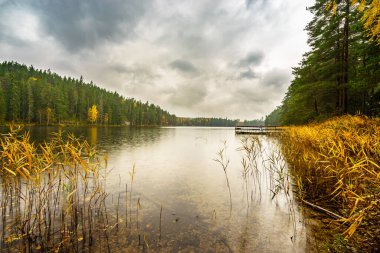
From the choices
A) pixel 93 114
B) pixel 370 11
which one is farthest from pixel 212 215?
pixel 93 114

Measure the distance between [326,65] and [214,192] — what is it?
806 inches

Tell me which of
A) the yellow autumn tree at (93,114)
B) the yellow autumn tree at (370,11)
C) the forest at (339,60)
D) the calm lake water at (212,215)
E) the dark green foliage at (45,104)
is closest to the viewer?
the calm lake water at (212,215)

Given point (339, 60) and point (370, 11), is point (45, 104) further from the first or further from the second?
point (370, 11)

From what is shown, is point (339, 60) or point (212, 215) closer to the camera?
point (212, 215)

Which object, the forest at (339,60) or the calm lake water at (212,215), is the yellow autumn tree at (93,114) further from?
the calm lake water at (212,215)

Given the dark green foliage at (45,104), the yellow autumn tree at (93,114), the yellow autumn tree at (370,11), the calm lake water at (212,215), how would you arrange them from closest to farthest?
the calm lake water at (212,215), the yellow autumn tree at (370,11), the dark green foliage at (45,104), the yellow autumn tree at (93,114)

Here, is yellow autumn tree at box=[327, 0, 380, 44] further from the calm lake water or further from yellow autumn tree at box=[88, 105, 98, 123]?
yellow autumn tree at box=[88, 105, 98, 123]

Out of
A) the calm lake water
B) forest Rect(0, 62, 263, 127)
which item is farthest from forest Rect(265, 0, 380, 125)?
forest Rect(0, 62, 263, 127)

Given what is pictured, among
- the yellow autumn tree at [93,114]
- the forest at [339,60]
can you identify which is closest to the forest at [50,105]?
the yellow autumn tree at [93,114]

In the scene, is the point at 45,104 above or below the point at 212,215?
above

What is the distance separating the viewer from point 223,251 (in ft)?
10.9

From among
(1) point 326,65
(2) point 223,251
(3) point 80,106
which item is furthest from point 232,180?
(3) point 80,106

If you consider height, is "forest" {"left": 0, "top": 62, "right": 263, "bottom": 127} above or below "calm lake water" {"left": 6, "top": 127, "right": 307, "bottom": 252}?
above

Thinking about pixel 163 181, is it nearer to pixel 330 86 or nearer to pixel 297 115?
pixel 330 86
